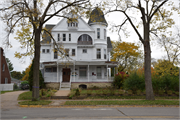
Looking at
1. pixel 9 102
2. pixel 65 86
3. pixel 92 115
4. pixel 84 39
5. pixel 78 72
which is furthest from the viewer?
pixel 84 39

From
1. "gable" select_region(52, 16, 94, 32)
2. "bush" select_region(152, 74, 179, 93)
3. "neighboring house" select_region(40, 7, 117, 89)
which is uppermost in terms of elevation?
"gable" select_region(52, 16, 94, 32)

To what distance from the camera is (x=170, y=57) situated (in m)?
28.2

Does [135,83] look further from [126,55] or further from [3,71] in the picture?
[3,71]

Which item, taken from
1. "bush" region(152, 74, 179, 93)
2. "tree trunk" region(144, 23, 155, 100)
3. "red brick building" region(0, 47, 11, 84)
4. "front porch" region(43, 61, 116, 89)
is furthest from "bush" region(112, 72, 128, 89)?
"red brick building" region(0, 47, 11, 84)

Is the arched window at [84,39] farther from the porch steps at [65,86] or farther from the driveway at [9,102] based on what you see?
the driveway at [9,102]

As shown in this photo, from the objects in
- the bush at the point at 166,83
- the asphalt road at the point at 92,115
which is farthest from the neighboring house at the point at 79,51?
the asphalt road at the point at 92,115

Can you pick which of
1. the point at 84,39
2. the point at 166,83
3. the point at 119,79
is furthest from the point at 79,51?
the point at 166,83

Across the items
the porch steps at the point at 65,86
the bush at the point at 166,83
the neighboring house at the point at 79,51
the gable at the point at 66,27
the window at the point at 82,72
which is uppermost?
the gable at the point at 66,27

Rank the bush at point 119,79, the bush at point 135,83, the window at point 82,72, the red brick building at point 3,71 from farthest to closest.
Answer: the red brick building at point 3,71
the window at point 82,72
the bush at point 119,79
the bush at point 135,83

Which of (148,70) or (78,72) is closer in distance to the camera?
(148,70)

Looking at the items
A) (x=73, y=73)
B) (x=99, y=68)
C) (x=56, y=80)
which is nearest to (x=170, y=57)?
(x=99, y=68)

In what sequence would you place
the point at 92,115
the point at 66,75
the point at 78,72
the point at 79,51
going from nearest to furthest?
1. the point at 92,115
2. the point at 66,75
3. the point at 78,72
4. the point at 79,51

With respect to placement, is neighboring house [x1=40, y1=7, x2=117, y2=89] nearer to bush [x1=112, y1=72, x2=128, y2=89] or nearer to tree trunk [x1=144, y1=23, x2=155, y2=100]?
bush [x1=112, y1=72, x2=128, y2=89]

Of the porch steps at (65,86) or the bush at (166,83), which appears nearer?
the bush at (166,83)
